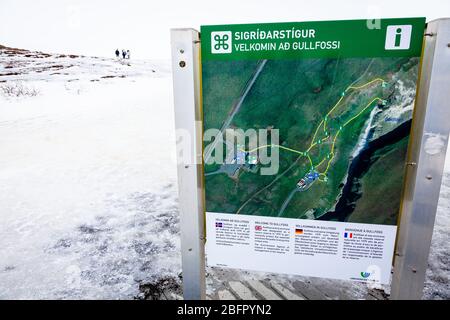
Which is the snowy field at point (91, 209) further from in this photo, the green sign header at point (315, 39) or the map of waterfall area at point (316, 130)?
the green sign header at point (315, 39)

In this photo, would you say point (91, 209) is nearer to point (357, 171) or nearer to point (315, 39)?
point (357, 171)

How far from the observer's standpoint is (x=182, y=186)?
2.18m

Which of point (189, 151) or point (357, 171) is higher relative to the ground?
point (189, 151)

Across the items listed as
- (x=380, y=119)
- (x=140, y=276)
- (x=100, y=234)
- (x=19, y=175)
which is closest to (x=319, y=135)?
(x=380, y=119)

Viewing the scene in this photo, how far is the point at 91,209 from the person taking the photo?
16.3 feet

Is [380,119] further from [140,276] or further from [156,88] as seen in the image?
[156,88]

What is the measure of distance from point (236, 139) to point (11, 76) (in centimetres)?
2473

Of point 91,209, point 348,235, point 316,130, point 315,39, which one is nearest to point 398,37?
point 315,39

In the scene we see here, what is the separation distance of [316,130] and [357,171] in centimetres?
37

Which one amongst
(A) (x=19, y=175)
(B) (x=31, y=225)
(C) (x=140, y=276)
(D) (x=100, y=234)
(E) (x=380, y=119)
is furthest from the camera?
(A) (x=19, y=175)

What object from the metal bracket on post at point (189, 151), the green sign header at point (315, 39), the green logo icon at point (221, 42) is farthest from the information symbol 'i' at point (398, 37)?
the metal bracket on post at point (189, 151)

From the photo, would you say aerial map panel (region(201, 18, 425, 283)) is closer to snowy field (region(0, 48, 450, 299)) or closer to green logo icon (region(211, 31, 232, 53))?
green logo icon (region(211, 31, 232, 53))

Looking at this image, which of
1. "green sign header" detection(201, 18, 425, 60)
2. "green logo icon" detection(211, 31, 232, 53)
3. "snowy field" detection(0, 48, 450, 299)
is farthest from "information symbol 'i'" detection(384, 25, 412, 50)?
"snowy field" detection(0, 48, 450, 299)

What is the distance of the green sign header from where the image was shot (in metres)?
1.72
